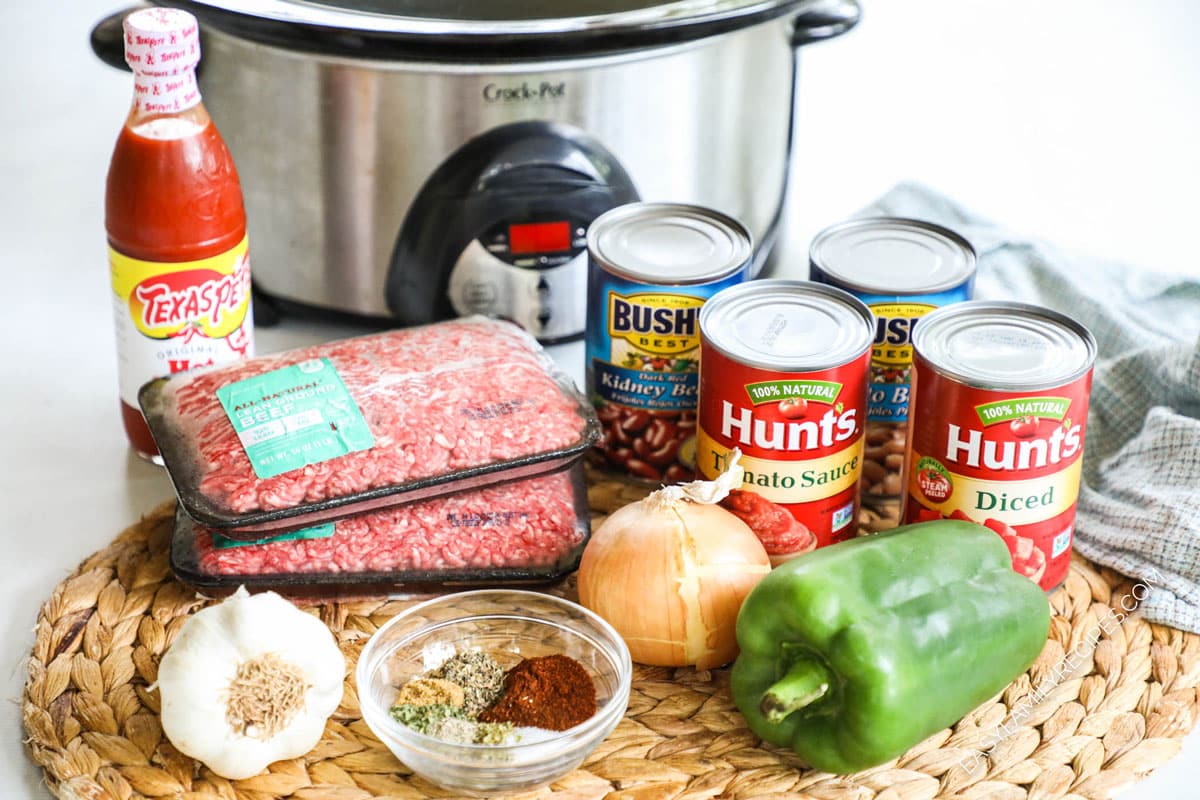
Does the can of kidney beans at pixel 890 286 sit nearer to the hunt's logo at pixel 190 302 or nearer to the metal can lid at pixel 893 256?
the metal can lid at pixel 893 256

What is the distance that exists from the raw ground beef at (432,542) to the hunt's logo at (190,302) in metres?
0.21

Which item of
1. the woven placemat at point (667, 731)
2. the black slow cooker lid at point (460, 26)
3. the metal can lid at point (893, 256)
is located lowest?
the woven placemat at point (667, 731)

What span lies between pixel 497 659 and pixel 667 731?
15cm

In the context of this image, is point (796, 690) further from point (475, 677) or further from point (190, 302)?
point (190, 302)

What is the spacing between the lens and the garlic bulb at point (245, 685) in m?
1.06

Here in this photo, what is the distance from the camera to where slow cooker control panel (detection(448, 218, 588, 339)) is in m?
1.50

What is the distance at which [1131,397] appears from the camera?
1529mm

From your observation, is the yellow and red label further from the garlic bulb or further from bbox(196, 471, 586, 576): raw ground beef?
the garlic bulb

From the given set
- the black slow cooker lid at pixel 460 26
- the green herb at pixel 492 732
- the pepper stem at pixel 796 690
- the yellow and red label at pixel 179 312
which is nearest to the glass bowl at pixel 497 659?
the green herb at pixel 492 732

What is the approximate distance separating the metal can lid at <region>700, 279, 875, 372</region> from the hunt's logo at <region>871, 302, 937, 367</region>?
0.17ft

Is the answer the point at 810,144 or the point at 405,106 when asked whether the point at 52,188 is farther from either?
the point at 810,144

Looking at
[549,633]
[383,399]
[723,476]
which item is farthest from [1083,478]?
[383,399]

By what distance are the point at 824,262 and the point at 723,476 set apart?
0.27 meters

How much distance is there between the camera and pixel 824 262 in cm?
136
